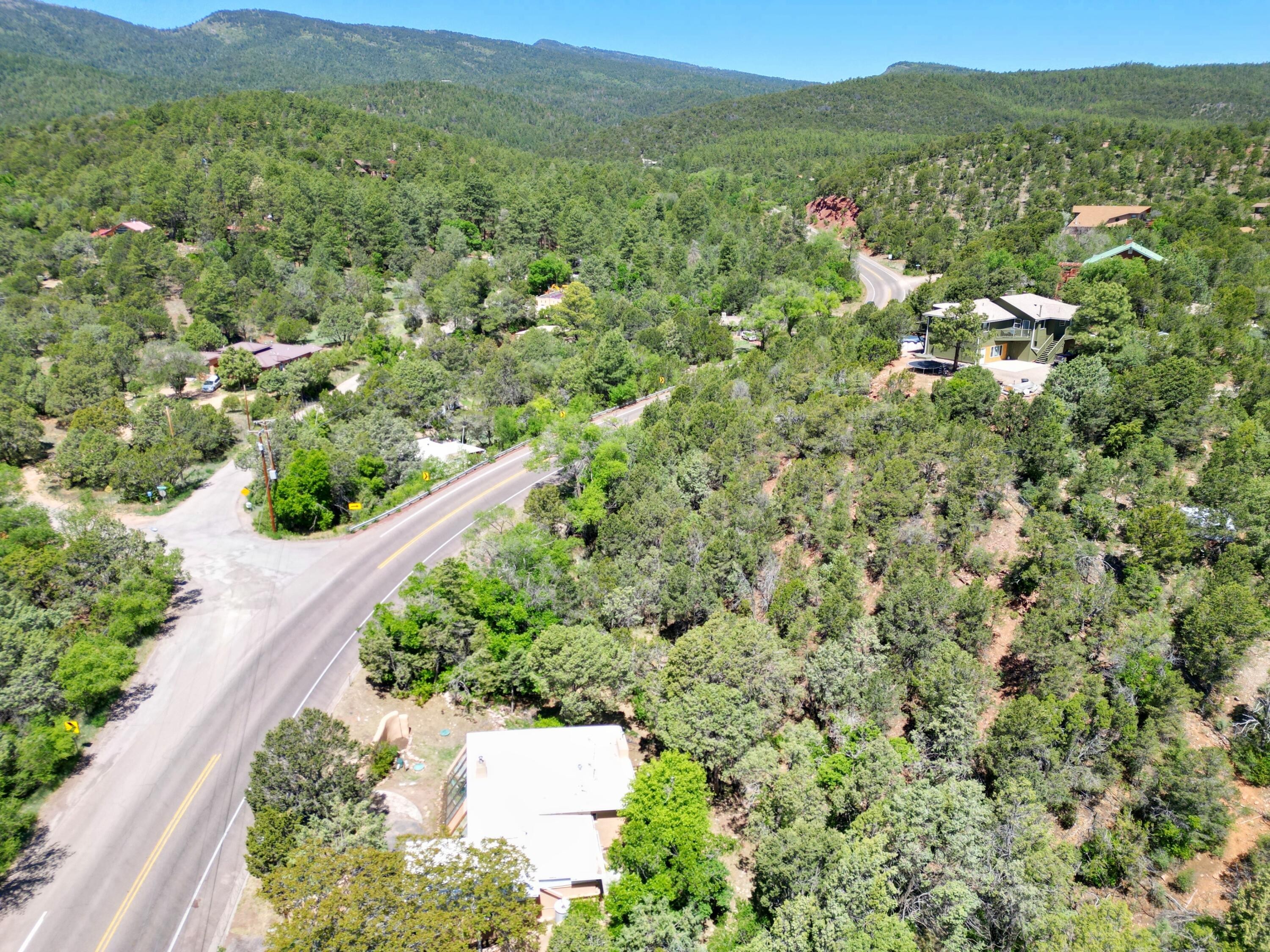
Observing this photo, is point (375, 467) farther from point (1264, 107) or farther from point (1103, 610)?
point (1264, 107)

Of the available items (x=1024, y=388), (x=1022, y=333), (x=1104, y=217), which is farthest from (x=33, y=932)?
(x=1104, y=217)

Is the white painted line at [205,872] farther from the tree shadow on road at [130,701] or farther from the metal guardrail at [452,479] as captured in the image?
the metal guardrail at [452,479]

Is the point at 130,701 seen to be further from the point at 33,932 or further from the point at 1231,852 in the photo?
the point at 1231,852

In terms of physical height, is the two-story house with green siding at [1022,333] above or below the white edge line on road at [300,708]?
above

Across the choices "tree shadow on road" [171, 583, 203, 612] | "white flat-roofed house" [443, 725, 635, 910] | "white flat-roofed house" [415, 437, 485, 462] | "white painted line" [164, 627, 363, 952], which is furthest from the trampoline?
"tree shadow on road" [171, 583, 203, 612]

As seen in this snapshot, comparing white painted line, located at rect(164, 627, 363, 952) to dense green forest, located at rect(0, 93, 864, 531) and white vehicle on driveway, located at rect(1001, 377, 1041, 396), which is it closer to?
dense green forest, located at rect(0, 93, 864, 531)

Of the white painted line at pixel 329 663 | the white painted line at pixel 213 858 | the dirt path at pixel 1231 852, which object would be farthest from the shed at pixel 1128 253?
the white painted line at pixel 213 858
